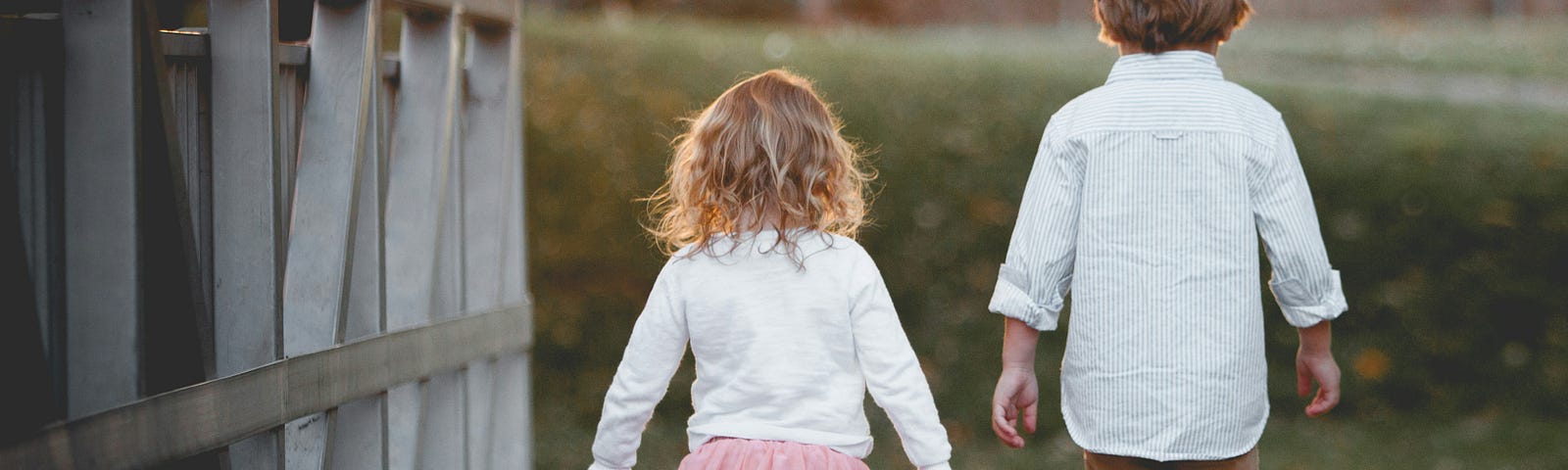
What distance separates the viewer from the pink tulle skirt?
8.80 feet

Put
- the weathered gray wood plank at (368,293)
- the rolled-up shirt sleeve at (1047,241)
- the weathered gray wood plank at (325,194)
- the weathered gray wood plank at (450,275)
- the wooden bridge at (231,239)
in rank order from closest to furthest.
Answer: the wooden bridge at (231,239) < the rolled-up shirt sleeve at (1047,241) < the weathered gray wood plank at (325,194) < the weathered gray wood plank at (368,293) < the weathered gray wood plank at (450,275)

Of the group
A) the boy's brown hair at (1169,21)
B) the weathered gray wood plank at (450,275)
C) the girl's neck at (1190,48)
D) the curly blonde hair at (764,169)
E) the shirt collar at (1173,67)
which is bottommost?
the weathered gray wood plank at (450,275)

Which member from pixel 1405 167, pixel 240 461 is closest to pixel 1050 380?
pixel 1405 167

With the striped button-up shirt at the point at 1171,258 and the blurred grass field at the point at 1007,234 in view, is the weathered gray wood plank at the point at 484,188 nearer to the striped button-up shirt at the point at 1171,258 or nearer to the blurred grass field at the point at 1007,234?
the striped button-up shirt at the point at 1171,258

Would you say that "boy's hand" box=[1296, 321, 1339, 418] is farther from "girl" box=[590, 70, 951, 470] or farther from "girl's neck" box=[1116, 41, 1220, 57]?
"girl" box=[590, 70, 951, 470]

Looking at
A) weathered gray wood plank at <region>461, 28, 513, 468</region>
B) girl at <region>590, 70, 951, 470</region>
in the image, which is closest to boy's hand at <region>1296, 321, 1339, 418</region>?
girl at <region>590, 70, 951, 470</region>

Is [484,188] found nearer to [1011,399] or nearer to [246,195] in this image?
[246,195]

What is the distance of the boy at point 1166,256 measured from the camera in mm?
2752

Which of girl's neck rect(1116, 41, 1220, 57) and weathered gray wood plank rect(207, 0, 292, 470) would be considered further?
girl's neck rect(1116, 41, 1220, 57)

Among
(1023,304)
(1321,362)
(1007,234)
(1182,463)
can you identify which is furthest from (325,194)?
(1007,234)

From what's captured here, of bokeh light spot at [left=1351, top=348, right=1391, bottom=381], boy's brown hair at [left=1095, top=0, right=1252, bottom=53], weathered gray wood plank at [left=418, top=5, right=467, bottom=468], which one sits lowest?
bokeh light spot at [left=1351, top=348, right=1391, bottom=381]

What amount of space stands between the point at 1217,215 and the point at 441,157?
194 centimetres

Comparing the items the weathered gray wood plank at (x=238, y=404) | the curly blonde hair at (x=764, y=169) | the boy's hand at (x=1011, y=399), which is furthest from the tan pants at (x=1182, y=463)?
the weathered gray wood plank at (x=238, y=404)

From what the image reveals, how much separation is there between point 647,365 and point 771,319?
27cm
